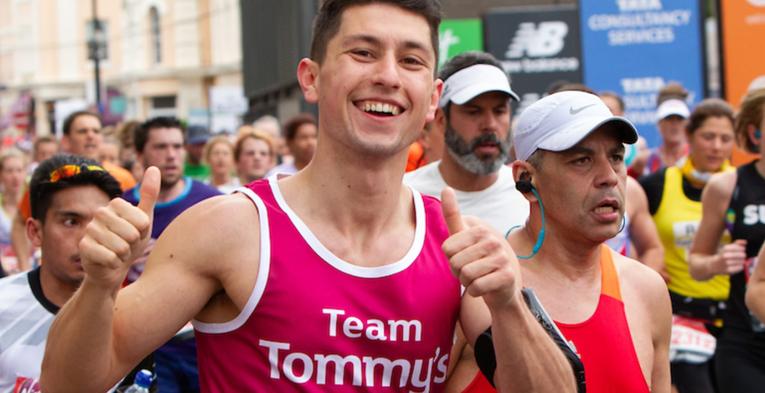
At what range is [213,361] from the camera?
2.98 metres

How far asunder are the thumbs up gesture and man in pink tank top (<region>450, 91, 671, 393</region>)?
735mm

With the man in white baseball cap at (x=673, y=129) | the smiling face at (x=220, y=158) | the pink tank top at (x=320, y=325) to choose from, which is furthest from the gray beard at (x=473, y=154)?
the smiling face at (x=220, y=158)

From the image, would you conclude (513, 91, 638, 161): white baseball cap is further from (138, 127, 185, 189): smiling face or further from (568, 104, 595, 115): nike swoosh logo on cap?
(138, 127, 185, 189): smiling face

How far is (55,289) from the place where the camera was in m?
4.16

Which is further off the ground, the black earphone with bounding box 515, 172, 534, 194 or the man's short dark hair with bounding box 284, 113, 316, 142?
the man's short dark hair with bounding box 284, 113, 316, 142

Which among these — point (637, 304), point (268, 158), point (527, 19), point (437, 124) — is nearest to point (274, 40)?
point (527, 19)

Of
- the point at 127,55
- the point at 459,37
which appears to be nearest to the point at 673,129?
the point at 459,37

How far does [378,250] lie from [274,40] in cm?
3244

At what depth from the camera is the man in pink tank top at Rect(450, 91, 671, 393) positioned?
348 centimetres

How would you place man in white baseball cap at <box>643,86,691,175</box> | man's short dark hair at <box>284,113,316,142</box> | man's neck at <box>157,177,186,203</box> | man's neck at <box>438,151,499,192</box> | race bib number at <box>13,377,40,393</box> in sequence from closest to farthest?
race bib number at <box>13,377,40,393</box> → man's neck at <box>438,151,499,192</box> → man's neck at <box>157,177,186,203</box> → man in white baseball cap at <box>643,86,691,175</box> → man's short dark hair at <box>284,113,316,142</box>

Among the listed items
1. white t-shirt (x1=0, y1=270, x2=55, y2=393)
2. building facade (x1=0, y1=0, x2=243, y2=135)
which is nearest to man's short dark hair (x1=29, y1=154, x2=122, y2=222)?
white t-shirt (x1=0, y1=270, x2=55, y2=393)

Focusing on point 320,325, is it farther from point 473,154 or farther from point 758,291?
point 473,154

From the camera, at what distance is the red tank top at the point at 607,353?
134 inches

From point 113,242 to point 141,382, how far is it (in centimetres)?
136
